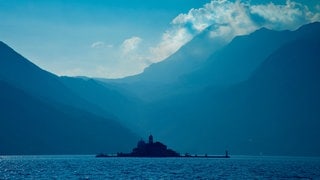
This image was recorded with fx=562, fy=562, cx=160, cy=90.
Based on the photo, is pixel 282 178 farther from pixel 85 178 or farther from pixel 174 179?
pixel 85 178

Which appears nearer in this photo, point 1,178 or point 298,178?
point 1,178

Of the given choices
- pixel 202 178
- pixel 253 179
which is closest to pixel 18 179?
pixel 202 178

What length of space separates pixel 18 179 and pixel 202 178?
43.0 metres

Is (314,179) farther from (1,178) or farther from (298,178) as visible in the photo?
(1,178)

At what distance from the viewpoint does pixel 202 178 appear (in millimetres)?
134750

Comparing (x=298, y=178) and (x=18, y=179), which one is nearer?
(x=18, y=179)

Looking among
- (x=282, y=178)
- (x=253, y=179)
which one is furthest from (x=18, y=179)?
(x=282, y=178)

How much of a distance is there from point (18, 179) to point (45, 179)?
20.3 ft

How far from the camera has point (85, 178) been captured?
132000 mm

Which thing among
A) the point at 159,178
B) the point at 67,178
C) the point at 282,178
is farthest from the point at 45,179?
the point at 282,178

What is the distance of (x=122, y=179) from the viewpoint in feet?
432

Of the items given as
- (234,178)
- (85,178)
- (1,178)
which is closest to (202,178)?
(234,178)

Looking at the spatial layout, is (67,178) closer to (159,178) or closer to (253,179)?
(159,178)

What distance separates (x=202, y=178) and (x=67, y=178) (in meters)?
31.9
